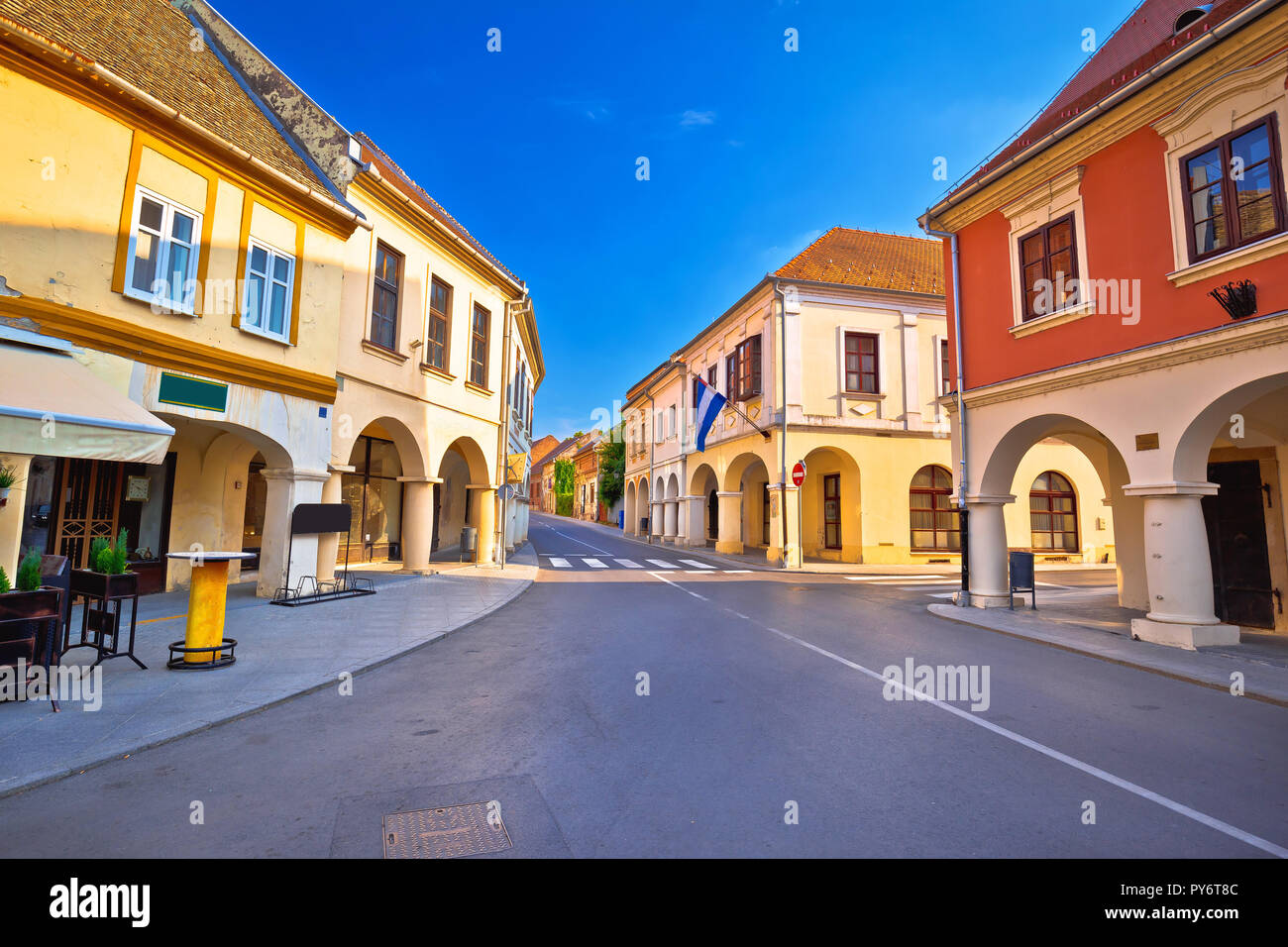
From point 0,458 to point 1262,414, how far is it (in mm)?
17330

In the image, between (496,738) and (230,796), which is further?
(496,738)

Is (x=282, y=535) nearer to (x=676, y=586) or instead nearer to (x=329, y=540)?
(x=329, y=540)

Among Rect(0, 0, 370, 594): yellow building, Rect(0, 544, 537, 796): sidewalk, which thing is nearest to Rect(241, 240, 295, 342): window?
Rect(0, 0, 370, 594): yellow building

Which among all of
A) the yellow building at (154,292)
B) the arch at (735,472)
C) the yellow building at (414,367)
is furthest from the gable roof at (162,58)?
the arch at (735,472)

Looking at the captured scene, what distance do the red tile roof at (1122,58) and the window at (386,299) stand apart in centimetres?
1276

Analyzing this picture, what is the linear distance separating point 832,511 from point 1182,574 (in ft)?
50.9

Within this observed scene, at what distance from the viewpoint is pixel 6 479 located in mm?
6371

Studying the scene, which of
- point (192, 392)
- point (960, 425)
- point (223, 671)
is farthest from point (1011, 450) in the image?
point (192, 392)

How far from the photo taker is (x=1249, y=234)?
25.2ft

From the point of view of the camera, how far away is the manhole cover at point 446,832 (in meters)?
2.92

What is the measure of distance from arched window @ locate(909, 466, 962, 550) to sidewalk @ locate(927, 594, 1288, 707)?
32.3ft

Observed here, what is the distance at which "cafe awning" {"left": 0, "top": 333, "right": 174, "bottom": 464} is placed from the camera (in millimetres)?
5305
